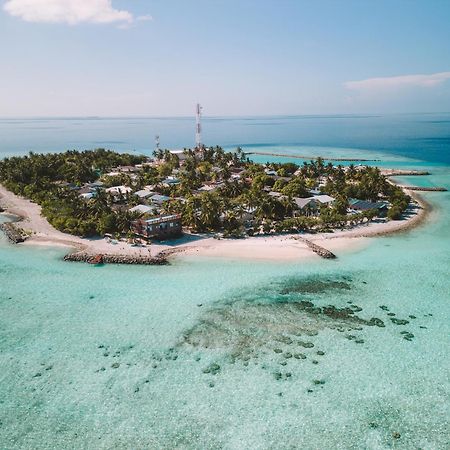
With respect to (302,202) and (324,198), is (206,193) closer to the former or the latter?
(302,202)

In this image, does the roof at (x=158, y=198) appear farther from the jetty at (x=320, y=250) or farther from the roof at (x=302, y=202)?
the jetty at (x=320, y=250)

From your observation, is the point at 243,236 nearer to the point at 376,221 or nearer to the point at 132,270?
the point at 132,270

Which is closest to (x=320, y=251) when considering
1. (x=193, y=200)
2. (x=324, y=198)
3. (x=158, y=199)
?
(x=193, y=200)

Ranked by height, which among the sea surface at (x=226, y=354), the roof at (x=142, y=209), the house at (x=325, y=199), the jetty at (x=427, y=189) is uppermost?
the roof at (x=142, y=209)

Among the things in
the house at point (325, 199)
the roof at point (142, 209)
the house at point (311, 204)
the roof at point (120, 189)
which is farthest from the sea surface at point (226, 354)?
the roof at point (120, 189)

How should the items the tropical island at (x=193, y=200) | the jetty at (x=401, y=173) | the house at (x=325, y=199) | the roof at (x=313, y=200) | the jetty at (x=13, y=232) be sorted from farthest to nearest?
the jetty at (x=401, y=173) < the house at (x=325, y=199) < the roof at (x=313, y=200) < the tropical island at (x=193, y=200) < the jetty at (x=13, y=232)

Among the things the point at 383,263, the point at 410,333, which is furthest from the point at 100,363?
the point at 383,263

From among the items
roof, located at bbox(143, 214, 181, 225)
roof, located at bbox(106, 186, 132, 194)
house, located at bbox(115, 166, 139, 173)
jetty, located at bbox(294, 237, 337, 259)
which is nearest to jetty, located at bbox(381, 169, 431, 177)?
jetty, located at bbox(294, 237, 337, 259)
